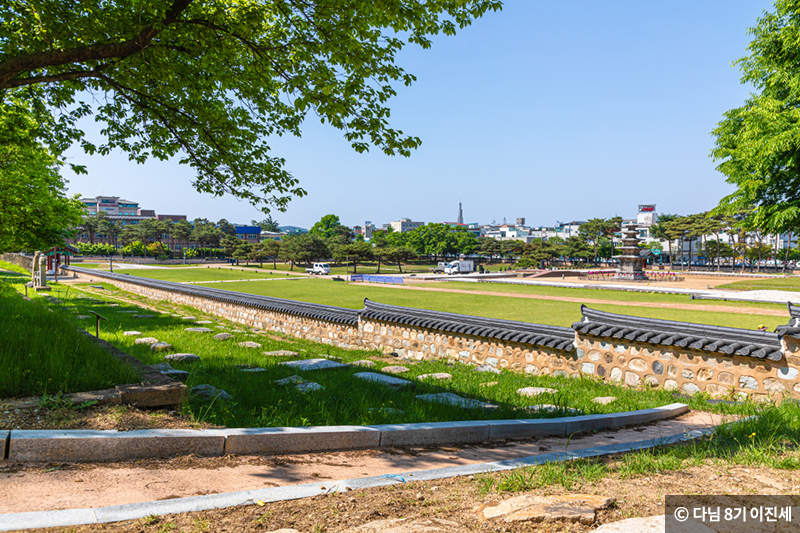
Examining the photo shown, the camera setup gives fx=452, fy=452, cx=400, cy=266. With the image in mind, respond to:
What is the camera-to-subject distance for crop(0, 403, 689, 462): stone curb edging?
3.18m

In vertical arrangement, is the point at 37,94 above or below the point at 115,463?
above

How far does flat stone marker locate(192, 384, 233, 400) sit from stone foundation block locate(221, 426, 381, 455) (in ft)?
4.06

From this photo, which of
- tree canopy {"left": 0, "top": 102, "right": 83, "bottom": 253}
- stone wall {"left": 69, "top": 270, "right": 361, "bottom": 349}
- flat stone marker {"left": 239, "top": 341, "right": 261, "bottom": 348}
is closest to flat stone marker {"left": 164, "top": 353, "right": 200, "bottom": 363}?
flat stone marker {"left": 239, "top": 341, "right": 261, "bottom": 348}

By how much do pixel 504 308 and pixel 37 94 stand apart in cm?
1917

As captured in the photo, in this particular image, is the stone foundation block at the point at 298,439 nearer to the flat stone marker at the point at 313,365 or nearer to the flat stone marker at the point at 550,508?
the flat stone marker at the point at 550,508

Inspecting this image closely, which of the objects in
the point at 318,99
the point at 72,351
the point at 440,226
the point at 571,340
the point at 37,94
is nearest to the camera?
the point at 72,351

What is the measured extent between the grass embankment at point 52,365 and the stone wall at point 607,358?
23.9 feet

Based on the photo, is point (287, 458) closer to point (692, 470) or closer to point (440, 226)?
point (692, 470)

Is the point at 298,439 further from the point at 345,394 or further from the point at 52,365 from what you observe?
the point at 52,365

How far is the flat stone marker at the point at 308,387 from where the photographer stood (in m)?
5.61

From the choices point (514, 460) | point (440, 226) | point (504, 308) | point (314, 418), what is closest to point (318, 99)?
point (314, 418)

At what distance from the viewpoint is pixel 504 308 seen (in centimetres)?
2231

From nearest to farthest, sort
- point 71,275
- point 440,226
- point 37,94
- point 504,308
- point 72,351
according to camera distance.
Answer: point 72,351 → point 37,94 → point 504,308 → point 71,275 → point 440,226

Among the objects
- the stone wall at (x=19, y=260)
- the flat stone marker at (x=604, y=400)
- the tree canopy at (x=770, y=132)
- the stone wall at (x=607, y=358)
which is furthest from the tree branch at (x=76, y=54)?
the stone wall at (x=19, y=260)
